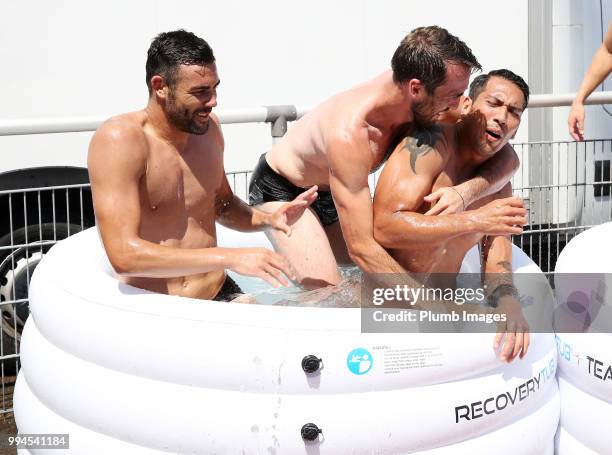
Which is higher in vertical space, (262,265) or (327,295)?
(262,265)

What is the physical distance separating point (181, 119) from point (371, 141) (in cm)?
65

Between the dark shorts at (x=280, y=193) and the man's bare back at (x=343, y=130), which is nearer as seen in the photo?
the man's bare back at (x=343, y=130)

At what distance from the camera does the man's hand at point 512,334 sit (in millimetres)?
2895

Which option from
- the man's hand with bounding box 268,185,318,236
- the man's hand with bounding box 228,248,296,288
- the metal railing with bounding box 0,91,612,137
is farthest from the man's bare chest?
the metal railing with bounding box 0,91,612,137

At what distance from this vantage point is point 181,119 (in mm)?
3143

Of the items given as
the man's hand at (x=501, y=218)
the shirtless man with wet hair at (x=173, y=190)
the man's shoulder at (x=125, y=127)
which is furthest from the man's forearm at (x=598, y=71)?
the man's shoulder at (x=125, y=127)

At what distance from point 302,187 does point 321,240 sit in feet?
0.79

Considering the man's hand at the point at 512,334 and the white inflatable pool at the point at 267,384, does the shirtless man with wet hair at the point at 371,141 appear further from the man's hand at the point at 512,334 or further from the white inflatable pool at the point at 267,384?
the white inflatable pool at the point at 267,384

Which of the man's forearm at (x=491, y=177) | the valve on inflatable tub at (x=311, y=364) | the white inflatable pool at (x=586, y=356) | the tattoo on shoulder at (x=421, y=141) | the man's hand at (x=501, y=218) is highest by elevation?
the tattoo on shoulder at (x=421, y=141)

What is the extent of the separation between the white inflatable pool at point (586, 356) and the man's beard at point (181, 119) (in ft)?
4.64

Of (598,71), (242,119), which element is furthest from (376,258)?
(598,71)

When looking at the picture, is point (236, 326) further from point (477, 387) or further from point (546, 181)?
point (546, 181)

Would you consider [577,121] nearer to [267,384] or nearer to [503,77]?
[503,77]

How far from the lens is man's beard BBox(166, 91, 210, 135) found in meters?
3.12
